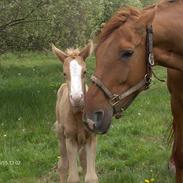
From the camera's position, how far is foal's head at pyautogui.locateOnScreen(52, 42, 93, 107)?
4.59m

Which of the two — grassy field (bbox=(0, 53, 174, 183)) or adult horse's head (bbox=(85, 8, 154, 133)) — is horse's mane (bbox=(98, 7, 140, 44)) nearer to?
adult horse's head (bbox=(85, 8, 154, 133))

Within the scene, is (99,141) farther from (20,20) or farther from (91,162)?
(20,20)

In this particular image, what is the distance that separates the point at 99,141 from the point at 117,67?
383 cm

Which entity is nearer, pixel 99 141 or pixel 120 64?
pixel 120 64

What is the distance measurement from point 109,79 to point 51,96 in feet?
20.9

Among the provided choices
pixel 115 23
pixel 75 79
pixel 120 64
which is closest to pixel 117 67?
pixel 120 64

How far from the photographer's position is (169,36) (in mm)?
3467

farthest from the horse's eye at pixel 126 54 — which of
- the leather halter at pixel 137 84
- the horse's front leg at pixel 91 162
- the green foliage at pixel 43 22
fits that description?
the green foliage at pixel 43 22

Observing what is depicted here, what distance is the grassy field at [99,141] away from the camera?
573cm

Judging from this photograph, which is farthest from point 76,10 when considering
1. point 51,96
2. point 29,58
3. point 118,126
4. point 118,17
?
point 29,58

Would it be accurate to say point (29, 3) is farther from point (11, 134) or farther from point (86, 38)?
point (11, 134)

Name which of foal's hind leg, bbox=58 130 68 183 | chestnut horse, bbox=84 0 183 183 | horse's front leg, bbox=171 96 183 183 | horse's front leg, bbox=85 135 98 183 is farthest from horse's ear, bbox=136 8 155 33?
foal's hind leg, bbox=58 130 68 183

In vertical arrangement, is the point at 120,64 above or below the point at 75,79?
above

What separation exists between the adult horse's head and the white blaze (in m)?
1.33
